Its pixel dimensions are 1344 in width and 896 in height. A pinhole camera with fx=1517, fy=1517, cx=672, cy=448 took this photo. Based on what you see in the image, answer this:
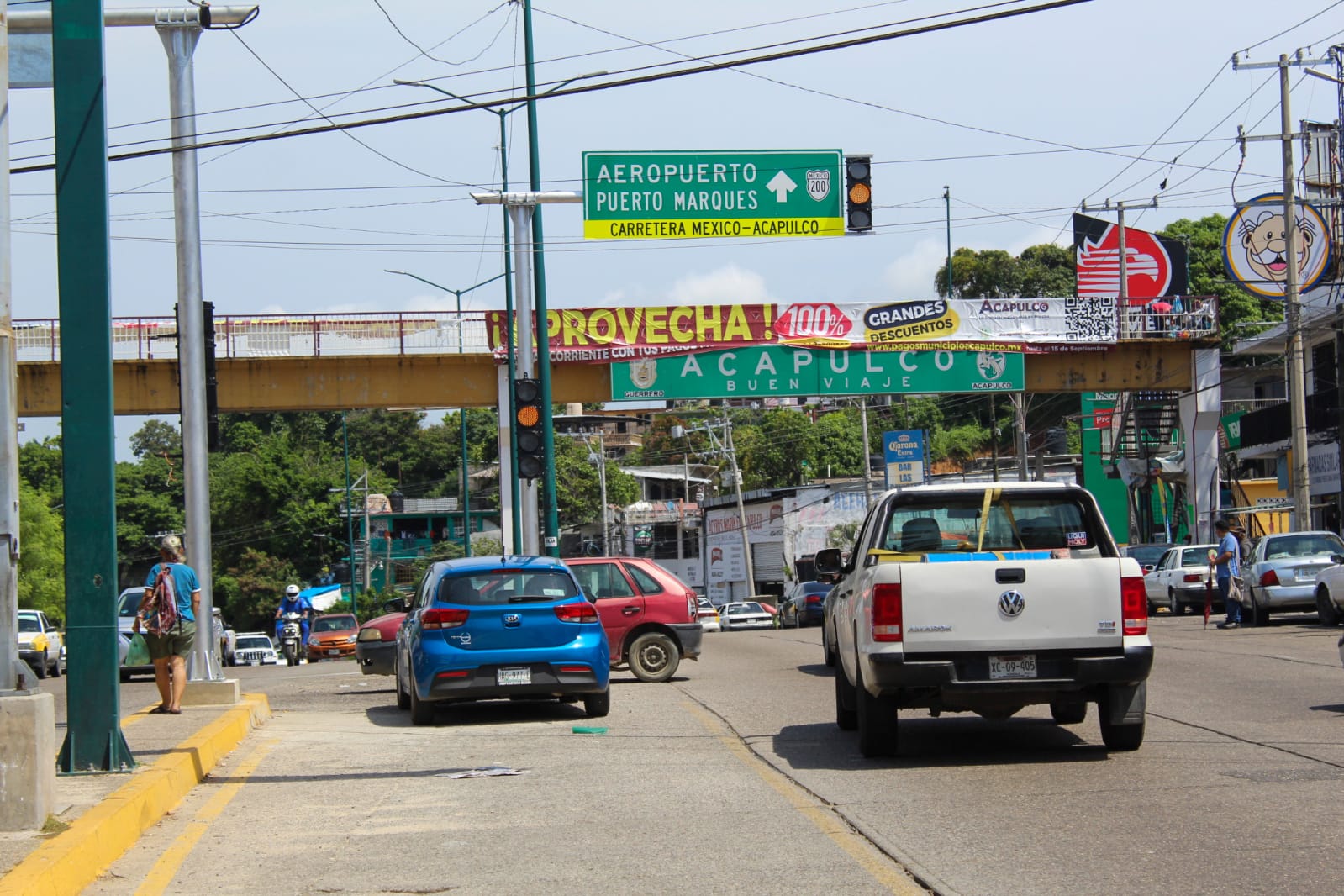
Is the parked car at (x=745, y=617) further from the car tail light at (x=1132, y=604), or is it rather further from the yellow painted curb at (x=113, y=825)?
the car tail light at (x=1132, y=604)

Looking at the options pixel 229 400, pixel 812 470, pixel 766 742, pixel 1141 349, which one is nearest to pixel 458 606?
pixel 766 742

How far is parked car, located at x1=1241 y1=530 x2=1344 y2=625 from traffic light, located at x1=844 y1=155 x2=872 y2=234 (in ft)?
39.2

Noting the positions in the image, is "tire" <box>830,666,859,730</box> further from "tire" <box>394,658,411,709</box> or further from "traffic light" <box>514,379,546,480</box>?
"traffic light" <box>514,379,546,480</box>

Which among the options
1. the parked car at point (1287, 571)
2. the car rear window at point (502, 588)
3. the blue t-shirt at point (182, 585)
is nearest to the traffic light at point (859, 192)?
the car rear window at point (502, 588)

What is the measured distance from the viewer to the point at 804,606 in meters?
44.9

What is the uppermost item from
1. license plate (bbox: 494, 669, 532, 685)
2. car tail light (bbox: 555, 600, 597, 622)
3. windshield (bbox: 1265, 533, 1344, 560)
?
car tail light (bbox: 555, 600, 597, 622)

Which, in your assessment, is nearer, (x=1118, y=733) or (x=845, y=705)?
(x=1118, y=733)

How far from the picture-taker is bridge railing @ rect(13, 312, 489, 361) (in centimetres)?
3341

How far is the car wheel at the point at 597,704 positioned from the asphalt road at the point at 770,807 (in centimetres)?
15

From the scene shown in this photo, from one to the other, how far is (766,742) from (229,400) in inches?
982

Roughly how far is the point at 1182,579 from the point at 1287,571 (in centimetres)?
676

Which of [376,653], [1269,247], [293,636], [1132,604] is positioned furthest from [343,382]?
[1132,604]

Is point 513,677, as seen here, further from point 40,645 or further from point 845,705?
point 40,645

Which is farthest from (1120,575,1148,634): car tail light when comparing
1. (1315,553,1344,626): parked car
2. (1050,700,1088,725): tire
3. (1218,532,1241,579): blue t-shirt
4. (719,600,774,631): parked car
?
(719,600,774,631): parked car
